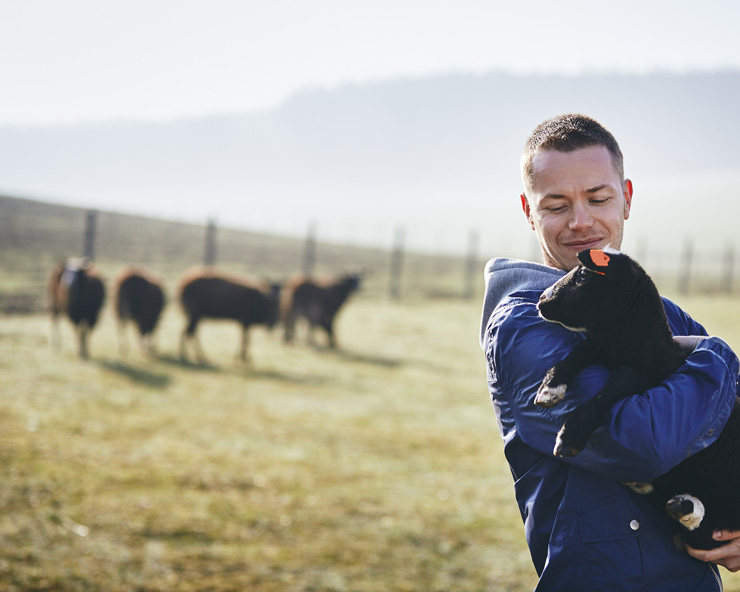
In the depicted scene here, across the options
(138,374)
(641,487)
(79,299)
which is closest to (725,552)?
(641,487)

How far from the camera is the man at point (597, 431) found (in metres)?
1.68

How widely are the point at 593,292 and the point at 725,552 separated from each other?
0.79m

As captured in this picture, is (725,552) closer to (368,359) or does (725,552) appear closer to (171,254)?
(368,359)

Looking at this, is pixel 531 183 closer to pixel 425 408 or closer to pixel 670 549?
pixel 670 549

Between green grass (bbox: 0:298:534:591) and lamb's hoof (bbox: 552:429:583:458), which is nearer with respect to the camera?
lamb's hoof (bbox: 552:429:583:458)

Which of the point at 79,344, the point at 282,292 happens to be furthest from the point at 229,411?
the point at 282,292

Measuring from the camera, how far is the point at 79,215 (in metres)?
30.0

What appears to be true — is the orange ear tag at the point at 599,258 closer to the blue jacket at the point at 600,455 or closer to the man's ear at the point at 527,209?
the blue jacket at the point at 600,455

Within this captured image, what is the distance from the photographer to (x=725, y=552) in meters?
1.83

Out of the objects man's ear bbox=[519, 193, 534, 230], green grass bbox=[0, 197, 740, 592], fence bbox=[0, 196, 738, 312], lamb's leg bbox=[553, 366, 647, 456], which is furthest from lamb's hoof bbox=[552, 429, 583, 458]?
fence bbox=[0, 196, 738, 312]

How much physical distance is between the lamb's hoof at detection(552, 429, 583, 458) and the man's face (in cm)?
67

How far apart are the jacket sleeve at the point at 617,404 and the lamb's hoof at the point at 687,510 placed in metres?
0.16

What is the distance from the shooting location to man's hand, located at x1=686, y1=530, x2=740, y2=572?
181 centimetres

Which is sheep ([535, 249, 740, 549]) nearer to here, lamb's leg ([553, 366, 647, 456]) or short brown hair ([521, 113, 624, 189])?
lamb's leg ([553, 366, 647, 456])
